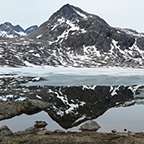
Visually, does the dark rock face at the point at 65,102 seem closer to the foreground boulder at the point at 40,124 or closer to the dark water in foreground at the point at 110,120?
the dark water in foreground at the point at 110,120

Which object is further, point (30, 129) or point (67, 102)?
point (67, 102)

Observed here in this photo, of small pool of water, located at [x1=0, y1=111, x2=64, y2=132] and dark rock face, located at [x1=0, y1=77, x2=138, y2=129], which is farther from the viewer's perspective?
dark rock face, located at [x1=0, y1=77, x2=138, y2=129]

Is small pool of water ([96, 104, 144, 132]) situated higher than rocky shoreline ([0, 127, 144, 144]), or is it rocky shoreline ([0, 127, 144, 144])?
rocky shoreline ([0, 127, 144, 144])

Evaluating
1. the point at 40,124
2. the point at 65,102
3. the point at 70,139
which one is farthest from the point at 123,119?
the point at 65,102

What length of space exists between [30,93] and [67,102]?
13859mm

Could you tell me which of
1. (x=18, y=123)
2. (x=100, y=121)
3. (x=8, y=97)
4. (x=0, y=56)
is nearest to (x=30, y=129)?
(x=18, y=123)

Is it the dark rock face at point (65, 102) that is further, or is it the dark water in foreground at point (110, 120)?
the dark rock face at point (65, 102)

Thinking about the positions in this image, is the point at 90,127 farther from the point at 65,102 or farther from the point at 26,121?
the point at 65,102

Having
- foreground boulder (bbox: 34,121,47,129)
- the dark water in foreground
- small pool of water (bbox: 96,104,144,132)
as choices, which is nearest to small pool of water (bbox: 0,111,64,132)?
the dark water in foreground

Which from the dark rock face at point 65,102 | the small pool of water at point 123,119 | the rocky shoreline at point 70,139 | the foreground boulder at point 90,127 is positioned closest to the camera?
the rocky shoreline at point 70,139

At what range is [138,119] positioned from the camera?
2163 inches

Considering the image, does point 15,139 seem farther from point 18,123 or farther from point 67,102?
point 67,102

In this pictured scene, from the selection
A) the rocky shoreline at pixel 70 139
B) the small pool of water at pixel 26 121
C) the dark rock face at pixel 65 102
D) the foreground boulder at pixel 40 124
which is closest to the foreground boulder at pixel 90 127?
the dark rock face at pixel 65 102

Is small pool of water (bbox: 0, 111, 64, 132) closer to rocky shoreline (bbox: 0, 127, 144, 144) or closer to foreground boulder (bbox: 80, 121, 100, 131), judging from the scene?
foreground boulder (bbox: 80, 121, 100, 131)
